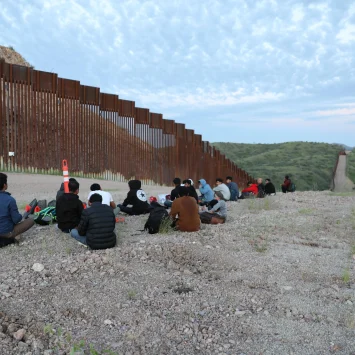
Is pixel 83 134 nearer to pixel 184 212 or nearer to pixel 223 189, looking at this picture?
pixel 223 189

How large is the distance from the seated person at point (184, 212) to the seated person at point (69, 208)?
73.9 inches

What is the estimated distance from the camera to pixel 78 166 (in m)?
17.5

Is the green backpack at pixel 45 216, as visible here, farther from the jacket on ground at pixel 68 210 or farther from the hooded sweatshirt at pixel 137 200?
the hooded sweatshirt at pixel 137 200

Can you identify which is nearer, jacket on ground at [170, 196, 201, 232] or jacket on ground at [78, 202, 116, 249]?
jacket on ground at [78, 202, 116, 249]

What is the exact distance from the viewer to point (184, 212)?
28.1 feet

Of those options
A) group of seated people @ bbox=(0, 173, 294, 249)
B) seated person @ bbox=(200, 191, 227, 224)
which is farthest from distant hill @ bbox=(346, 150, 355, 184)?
group of seated people @ bbox=(0, 173, 294, 249)

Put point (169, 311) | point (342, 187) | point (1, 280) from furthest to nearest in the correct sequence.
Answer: point (342, 187) → point (1, 280) → point (169, 311)

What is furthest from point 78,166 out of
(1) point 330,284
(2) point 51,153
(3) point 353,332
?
(3) point 353,332

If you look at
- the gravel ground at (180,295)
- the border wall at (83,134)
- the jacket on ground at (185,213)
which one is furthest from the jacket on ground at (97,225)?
the border wall at (83,134)

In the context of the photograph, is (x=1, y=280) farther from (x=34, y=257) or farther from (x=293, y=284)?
(x=293, y=284)

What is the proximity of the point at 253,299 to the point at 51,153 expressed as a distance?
13075 millimetres

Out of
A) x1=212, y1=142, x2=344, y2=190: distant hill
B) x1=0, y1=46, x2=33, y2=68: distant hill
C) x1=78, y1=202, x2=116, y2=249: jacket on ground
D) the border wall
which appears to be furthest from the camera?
x1=212, y1=142, x2=344, y2=190: distant hill

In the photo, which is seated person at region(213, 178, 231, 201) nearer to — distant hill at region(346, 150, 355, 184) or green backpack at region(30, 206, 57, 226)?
green backpack at region(30, 206, 57, 226)

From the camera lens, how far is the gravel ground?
4078mm
